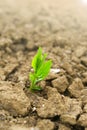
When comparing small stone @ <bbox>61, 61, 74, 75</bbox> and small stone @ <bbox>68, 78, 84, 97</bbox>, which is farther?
small stone @ <bbox>61, 61, 74, 75</bbox>

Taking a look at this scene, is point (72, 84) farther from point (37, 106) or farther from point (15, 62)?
point (15, 62)

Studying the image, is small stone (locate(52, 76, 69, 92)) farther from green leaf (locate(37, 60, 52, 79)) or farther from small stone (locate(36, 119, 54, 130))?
small stone (locate(36, 119, 54, 130))

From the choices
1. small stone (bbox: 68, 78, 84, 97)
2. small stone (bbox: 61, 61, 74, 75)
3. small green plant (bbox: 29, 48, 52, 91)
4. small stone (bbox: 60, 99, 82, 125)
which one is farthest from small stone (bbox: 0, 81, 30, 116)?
small stone (bbox: 61, 61, 74, 75)

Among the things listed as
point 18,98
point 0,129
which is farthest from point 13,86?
point 0,129

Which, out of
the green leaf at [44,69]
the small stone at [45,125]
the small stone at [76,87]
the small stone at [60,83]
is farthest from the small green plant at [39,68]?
the small stone at [45,125]

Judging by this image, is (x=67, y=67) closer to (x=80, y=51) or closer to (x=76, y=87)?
(x=76, y=87)

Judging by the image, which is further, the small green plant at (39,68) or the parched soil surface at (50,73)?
the small green plant at (39,68)

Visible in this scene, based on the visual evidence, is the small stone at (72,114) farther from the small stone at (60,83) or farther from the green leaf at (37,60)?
the green leaf at (37,60)
